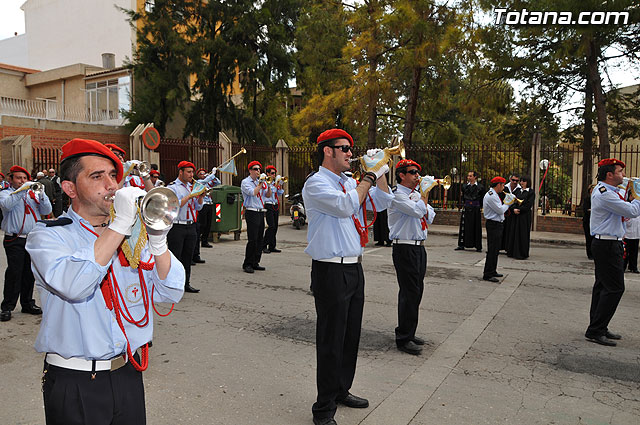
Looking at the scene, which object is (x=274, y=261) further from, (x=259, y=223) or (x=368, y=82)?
(x=368, y=82)

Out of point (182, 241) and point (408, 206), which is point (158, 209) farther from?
point (182, 241)

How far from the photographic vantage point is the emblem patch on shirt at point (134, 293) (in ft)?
7.50

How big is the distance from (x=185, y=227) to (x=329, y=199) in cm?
468

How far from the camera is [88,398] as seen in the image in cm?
212

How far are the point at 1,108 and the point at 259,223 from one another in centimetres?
1813

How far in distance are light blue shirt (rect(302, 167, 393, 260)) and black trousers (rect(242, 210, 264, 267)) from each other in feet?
19.2

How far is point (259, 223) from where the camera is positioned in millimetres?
10086

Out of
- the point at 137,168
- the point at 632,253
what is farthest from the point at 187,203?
the point at 632,253

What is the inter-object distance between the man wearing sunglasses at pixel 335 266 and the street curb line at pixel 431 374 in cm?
24

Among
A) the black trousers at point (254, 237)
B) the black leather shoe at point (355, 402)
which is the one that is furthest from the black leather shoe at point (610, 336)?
the black trousers at point (254, 237)

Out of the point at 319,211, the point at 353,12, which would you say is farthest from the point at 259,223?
the point at 353,12

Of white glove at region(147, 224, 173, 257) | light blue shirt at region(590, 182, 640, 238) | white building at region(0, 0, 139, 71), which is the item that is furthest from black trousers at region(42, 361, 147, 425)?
white building at region(0, 0, 139, 71)

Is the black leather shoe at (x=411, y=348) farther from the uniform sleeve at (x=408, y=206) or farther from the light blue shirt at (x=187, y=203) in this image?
the light blue shirt at (x=187, y=203)

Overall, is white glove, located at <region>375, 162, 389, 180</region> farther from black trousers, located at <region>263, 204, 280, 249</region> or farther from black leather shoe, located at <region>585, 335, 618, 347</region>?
black trousers, located at <region>263, 204, 280, 249</region>
